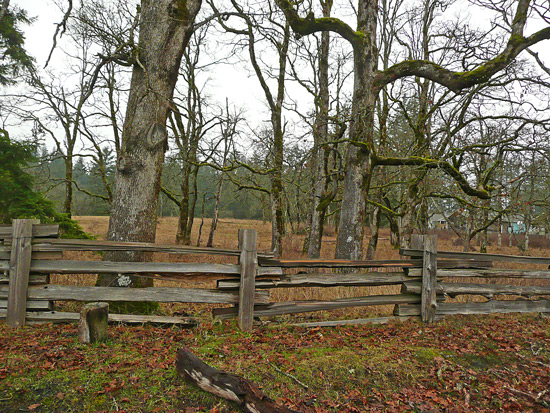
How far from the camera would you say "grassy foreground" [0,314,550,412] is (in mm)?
3090

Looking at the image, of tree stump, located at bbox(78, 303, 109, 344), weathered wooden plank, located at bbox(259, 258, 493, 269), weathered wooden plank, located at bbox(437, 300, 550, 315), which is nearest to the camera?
tree stump, located at bbox(78, 303, 109, 344)

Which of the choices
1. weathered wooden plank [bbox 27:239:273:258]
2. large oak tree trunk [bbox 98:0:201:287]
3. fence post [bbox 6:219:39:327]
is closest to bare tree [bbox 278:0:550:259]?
large oak tree trunk [bbox 98:0:201:287]

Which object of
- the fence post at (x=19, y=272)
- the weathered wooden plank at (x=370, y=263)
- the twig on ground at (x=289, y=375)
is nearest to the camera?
the twig on ground at (x=289, y=375)

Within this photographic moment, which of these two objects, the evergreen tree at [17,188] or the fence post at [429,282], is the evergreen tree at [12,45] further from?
the fence post at [429,282]

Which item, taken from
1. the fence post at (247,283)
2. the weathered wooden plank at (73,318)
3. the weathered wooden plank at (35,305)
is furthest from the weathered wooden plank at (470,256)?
the weathered wooden plank at (35,305)

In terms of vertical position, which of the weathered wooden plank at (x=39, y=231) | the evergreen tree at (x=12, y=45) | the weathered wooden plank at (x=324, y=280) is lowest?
the weathered wooden plank at (x=324, y=280)

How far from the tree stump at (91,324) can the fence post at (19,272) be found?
1.25 m

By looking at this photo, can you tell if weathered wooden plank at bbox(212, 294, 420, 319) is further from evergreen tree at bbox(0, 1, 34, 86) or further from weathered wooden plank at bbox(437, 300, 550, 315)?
evergreen tree at bbox(0, 1, 34, 86)

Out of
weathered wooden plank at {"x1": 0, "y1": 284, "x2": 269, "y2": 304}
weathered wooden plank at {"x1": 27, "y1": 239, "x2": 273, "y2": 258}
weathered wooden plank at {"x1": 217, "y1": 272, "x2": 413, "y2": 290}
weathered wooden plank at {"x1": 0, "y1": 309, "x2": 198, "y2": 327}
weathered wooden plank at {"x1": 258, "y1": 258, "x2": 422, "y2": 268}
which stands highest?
weathered wooden plank at {"x1": 27, "y1": 239, "x2": 273, "y2": 258}

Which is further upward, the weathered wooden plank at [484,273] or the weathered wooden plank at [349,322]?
the weathered wooden plank at [484,273]

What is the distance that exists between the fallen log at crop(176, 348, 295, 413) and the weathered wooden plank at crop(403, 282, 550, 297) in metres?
3.92

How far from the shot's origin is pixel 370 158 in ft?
26.3

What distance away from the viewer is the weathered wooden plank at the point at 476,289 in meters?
5.93

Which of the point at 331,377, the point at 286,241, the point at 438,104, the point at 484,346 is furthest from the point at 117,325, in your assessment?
the point at 286,241
